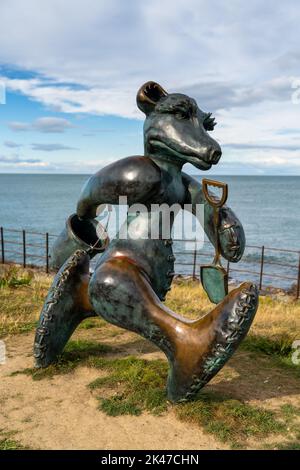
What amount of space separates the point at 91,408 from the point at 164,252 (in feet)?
4.30

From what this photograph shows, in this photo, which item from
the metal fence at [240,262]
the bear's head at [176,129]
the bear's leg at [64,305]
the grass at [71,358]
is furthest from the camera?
the metal fence at [240,262]

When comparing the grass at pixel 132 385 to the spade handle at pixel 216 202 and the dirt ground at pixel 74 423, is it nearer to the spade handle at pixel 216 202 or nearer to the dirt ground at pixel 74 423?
the dirt ground at pixel 74 423

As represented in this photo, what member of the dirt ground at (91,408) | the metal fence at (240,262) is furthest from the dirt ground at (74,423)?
the metal fence at (240,262)

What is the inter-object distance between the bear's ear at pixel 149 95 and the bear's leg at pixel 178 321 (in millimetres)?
1102

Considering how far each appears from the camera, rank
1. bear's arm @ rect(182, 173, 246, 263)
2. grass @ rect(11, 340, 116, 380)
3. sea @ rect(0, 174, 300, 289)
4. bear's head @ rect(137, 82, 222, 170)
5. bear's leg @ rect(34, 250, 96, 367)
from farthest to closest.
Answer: sea @ rect(0, 174, 300, 289), grass @ rect(11, 340, 116, 380), bear's leg @ rect(34, 250, 96, 367), bear's arm @ rect(182, 173, 246, 263), bear's head @ rect(137, 82, 222, 170)

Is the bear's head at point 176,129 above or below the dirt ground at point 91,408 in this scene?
above

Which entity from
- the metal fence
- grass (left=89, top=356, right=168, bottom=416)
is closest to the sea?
the metal fence

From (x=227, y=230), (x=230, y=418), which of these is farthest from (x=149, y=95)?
(x=230, y=418)

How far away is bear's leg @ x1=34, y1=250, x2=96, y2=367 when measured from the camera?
396 centimetres

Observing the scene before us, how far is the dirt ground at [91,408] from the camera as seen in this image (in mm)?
3121

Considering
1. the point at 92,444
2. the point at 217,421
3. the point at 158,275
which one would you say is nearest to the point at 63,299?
the point at 158,275

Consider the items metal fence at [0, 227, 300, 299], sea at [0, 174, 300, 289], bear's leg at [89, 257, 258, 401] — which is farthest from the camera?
metal fence at [0, 227, 300, 299]

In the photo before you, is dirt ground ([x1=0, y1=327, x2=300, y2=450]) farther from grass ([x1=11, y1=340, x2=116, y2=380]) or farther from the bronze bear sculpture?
the bronze bear sculpture

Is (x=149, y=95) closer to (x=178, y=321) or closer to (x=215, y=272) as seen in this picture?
(x=215, y=272)
